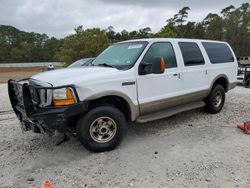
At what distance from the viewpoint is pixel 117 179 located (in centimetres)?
358

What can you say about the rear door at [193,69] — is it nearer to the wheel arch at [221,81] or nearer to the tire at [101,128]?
the wheel arch at [221,81]

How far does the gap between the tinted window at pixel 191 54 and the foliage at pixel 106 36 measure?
2521cm

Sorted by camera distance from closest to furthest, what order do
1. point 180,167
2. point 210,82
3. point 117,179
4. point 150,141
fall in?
point 117,179 → point 180,167 → point 150,141 → point 210,82

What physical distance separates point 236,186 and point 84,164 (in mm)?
2128

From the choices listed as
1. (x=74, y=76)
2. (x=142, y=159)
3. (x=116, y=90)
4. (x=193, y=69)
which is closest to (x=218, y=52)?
(x=193, y=69)

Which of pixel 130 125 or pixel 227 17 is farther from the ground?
pixel 227 17

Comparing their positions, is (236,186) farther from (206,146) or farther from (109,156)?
(109,156)

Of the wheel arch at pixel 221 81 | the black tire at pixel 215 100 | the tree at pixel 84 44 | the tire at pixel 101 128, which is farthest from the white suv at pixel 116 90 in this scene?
the tree at pixel 84 44

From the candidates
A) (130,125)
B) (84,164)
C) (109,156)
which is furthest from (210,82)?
(84,164)

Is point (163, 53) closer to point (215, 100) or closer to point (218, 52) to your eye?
point (218, 52)

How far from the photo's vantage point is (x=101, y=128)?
14.3 ft

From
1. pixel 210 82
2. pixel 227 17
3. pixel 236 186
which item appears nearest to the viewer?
pixel 236 186

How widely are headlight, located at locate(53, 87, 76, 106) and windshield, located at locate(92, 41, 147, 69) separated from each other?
1.14m

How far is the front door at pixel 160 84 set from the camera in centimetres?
488
